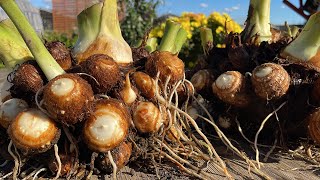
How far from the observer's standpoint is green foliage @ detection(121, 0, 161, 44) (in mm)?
4750

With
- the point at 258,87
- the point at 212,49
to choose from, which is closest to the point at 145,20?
the point at 212,49

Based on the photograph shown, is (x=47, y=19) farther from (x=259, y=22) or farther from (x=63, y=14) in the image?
(x=259, y=22)

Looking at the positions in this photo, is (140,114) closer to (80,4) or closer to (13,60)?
(13,60)

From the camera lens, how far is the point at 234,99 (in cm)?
118

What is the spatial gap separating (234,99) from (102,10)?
1.61ft

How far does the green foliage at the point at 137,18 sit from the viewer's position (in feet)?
15.6

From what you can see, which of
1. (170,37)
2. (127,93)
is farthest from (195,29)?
(127,93)

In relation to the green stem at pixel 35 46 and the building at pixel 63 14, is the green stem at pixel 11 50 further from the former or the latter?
the building at pixel 63 14

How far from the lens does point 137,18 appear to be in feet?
15.8

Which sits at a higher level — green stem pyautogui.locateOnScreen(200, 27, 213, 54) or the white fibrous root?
green stem pyautogui.locateOnScreen(200, 27, 213, 54)

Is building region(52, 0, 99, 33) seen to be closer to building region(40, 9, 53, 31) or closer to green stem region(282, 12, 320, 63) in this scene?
building region(40, 9, 53, 31)

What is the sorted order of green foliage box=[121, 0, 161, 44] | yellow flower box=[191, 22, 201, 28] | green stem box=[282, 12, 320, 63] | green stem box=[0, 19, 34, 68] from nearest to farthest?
green stem box=[0, 19, 34, 68] < green stem box=[282, 12, 320, 63] < yellow flower box=[191, 22, 201, 28] < green foliage box=[121, 0, 161, 44]

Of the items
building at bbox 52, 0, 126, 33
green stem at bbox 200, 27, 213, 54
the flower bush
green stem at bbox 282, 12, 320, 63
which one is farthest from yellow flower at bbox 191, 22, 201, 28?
building at bbox 52, 0, 126, 33

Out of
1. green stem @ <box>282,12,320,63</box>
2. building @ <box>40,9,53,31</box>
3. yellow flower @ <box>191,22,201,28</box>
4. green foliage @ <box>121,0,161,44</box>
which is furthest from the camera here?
building @ <box>40,9,53,31</box>
